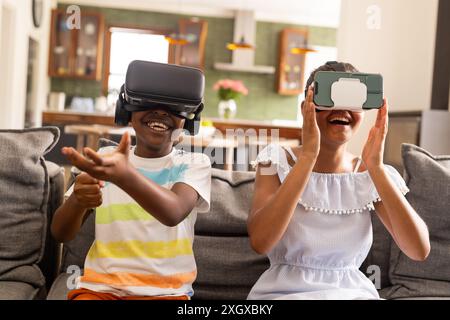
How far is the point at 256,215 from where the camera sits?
2.91 ft

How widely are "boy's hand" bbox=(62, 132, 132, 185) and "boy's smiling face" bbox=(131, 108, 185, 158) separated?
0.17 meters

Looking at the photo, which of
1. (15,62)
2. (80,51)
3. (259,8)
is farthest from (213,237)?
(259,8)

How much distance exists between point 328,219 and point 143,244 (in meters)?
0.33

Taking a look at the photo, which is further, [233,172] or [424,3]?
[424,3]

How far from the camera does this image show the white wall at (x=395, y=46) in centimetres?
186

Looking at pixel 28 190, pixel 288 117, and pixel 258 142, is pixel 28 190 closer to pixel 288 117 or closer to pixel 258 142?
pixel 258 142

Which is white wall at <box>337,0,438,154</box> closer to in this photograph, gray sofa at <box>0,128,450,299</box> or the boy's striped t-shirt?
gray sofa at <box>0,128,450,299</box>

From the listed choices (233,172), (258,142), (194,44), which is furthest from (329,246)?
(194,44)

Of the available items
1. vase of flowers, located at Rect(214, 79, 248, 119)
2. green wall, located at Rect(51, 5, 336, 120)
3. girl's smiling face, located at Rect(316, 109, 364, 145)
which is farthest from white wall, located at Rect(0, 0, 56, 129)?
girl's smiling face, located at Rect(316, 109, 364, 145)

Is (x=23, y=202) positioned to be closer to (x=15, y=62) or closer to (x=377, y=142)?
(x=377, y=142)

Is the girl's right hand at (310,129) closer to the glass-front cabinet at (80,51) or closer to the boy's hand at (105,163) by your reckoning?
the boy's hand at (105,163)

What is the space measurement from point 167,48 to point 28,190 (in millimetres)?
470

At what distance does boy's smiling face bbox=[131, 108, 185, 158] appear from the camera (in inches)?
31.4
